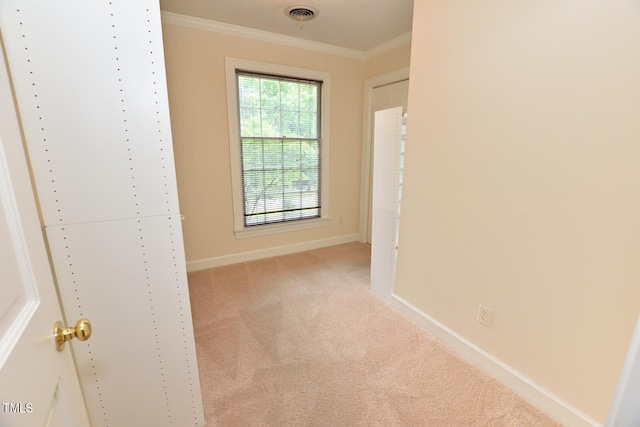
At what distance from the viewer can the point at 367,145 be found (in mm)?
3742

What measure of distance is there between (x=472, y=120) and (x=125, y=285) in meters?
1.88

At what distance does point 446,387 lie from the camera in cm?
162

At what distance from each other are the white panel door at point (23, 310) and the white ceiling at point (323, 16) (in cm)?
236

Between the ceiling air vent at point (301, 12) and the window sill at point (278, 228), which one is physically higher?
the ceiling air vent at point (301, 12)

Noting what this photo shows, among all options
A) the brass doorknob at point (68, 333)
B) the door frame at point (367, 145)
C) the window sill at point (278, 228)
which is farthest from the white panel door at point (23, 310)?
the door frame at point (367, 145)

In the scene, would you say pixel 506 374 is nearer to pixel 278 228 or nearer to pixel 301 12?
pixel 278 228

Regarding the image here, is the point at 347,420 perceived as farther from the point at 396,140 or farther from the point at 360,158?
the point at 360,158

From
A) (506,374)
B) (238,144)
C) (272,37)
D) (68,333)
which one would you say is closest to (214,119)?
(238,144)

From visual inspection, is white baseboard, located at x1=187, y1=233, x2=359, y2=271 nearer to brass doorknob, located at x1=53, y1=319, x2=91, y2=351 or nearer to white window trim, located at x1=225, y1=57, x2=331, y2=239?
white window trim, located at x1=225, y1=57, x2=331, y2=239

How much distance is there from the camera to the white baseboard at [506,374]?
1393 mm

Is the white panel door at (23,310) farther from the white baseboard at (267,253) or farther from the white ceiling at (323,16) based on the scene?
the white baseboard at (267,253)

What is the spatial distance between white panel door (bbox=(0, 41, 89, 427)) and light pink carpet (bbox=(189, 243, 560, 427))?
1086 millimetres

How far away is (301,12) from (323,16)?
8.8 inches

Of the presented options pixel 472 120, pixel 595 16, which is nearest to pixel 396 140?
pixel 472 120
